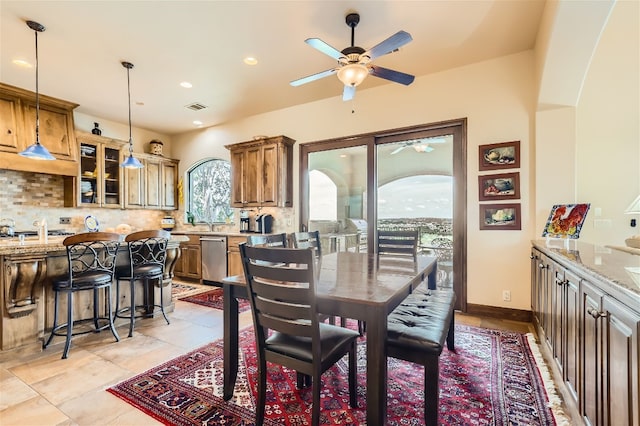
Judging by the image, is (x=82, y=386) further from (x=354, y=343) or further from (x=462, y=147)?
(x=462, y=147)

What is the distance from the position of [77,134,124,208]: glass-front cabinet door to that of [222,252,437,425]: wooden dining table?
15.4ft

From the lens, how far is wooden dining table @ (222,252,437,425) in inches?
55.6

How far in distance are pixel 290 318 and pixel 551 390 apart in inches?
71.5

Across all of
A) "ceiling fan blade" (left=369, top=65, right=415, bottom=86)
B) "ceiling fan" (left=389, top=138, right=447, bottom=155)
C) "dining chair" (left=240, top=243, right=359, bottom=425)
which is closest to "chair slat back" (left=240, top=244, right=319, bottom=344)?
"dining chair" (left=240, top=243, right=359, bottom=425)

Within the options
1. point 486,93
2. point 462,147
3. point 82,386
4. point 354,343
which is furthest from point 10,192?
point 486,93

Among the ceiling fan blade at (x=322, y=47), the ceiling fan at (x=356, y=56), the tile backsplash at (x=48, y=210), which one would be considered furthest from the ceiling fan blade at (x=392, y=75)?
the tile backsplash at (x=48, y=210)

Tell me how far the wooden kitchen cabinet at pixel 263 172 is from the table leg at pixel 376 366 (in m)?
3.64

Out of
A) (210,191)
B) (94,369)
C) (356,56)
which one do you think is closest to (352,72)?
(356,56)

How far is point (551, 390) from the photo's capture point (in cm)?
200

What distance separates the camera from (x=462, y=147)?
12.2 feet

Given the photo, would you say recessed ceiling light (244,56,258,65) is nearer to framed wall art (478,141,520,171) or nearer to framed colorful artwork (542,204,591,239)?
framed wall art (478,141,520,171)

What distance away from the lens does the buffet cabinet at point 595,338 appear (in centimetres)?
103

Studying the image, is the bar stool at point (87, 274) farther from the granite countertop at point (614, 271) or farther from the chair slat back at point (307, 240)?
the granite countertop at point (614, 271)

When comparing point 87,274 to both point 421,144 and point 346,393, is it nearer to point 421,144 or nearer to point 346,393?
point 346,393
